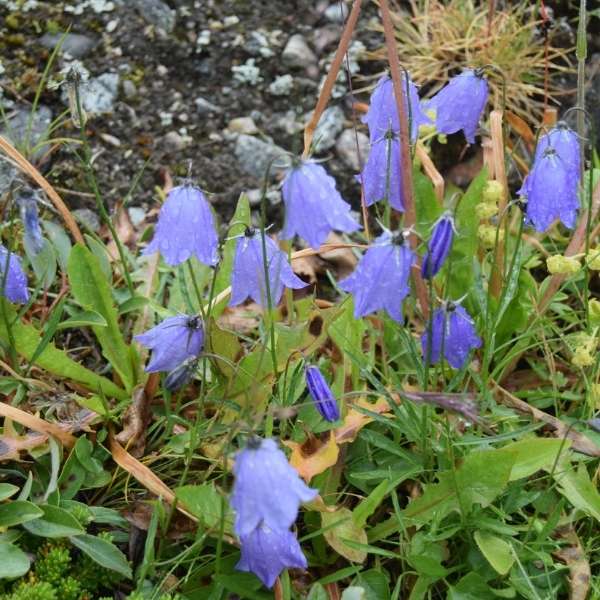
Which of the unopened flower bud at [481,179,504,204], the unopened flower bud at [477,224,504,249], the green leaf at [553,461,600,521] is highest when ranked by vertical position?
the unopened flower bud at [481,179,504,204]

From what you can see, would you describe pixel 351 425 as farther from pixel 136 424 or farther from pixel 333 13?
pixel 333 13

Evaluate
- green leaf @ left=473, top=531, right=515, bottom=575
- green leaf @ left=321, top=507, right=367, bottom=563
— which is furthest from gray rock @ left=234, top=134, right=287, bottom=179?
green leaf @ left=473, top=531, right=515, bottom=575

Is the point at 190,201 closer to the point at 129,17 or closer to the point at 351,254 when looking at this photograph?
the point at 351,254

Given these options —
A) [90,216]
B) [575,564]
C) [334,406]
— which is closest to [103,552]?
[334,406]

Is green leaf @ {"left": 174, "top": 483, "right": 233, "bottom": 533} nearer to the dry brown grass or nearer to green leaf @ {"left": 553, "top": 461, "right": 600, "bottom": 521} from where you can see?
green leaf @ {"left": 553, "top": 461, "right": 600, "bottom": 521}

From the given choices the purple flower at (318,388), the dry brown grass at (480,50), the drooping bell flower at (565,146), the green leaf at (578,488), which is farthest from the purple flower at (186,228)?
the dry brown grass at (480,50)

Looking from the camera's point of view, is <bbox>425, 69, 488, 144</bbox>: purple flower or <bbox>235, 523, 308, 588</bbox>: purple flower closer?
<bbox>235, 523, 308, 588</bbox>: purple flower
